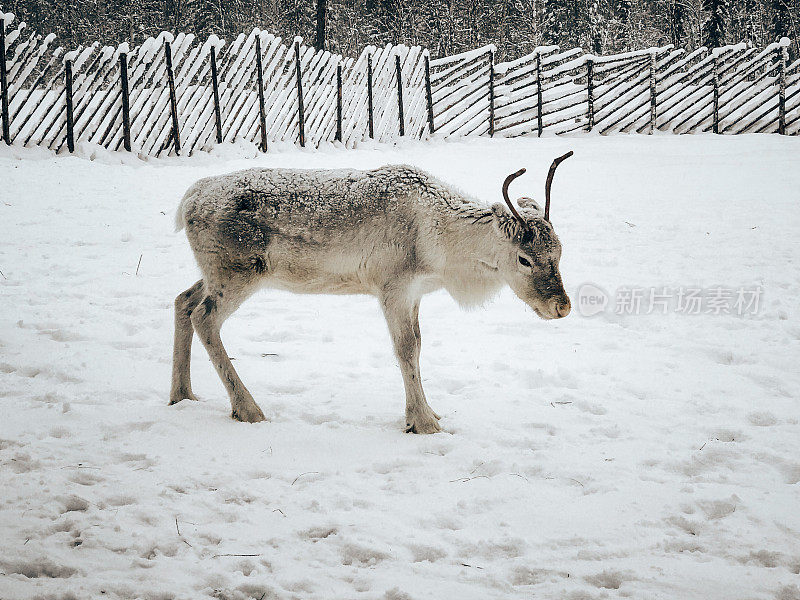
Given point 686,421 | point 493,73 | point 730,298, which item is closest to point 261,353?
point 686,421

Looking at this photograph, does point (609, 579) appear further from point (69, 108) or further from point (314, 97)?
point (314, 97)

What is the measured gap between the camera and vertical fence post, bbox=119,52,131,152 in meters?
11.9

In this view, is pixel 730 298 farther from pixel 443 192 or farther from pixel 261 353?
pixel 261 353

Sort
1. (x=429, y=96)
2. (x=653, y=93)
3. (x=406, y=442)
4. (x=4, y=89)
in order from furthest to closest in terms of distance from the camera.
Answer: (x=653, y=93), (x=429, y=96), (x=4, y=89), (x=406, y=442)

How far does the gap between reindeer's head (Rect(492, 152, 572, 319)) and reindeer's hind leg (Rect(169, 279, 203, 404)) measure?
6.25 ft

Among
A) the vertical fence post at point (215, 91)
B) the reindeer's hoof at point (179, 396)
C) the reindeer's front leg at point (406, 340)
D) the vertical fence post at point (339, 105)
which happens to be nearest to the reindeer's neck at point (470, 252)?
the reindeer's front leg at point (406, 340)

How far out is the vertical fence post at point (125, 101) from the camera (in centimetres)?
1191

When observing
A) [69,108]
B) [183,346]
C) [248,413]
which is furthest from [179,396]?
[69,108]

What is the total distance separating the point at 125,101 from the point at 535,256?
10300 millimetres

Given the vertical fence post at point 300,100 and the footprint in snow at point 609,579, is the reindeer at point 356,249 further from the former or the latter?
the vertical fence post at point 300,100

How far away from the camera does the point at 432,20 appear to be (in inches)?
1656

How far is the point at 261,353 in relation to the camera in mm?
5047

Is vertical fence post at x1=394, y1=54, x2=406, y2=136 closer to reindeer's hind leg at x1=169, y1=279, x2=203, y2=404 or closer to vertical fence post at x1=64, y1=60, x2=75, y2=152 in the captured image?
vertical fence post at x1=64, y1=60, x2=75, y2=152

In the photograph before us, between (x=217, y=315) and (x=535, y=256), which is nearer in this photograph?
(x=535, y=256)
